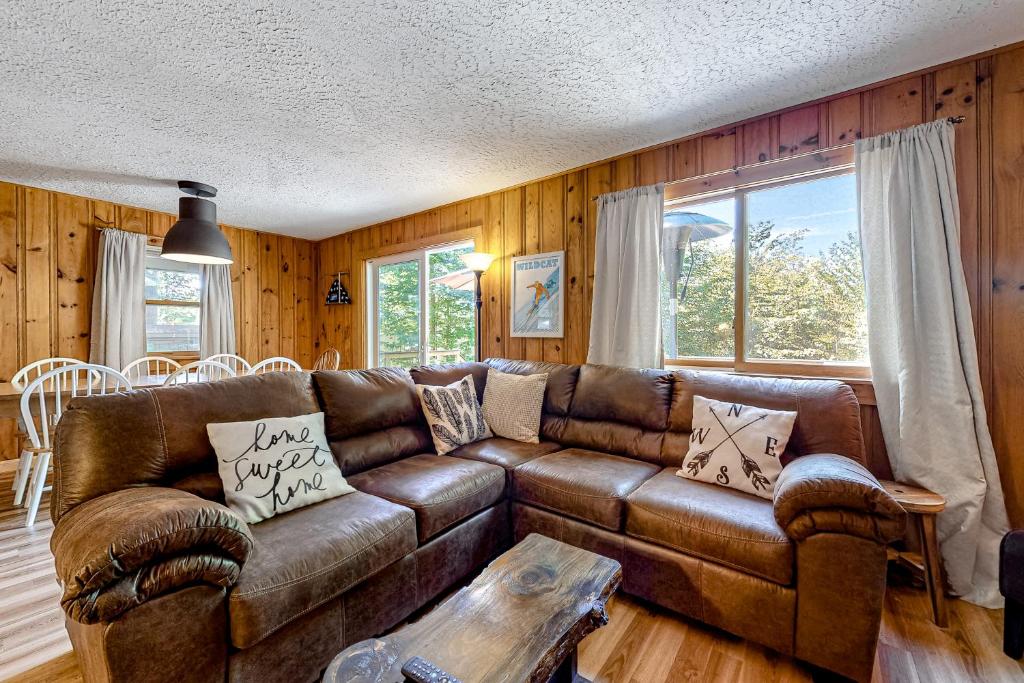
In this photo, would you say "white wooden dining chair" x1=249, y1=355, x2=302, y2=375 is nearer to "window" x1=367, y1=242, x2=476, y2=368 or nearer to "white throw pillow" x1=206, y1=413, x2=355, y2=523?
"window" x1=367, y1=242, x2=476, y2=368

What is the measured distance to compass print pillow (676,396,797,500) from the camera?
6.03 feet

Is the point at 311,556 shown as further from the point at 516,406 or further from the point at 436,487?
the point at 516,406

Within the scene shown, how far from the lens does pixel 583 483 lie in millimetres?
1947

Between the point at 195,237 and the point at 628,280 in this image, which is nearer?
the point at 628,280

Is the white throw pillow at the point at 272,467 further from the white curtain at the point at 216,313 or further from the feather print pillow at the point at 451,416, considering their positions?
the white curtain at the point at 216,313

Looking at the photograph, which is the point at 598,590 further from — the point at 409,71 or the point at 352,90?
the point at 352,90

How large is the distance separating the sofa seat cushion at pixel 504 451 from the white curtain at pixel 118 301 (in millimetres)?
3448

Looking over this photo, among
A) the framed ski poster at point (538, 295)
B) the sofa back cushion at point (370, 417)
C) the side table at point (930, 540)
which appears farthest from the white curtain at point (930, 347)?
the sofa back cushion at point (370, 417)

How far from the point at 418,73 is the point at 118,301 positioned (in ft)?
11.9

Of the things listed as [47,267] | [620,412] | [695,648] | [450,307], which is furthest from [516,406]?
[47,267]

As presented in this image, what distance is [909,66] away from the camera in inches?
77.5

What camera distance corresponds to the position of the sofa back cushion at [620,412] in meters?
2.33

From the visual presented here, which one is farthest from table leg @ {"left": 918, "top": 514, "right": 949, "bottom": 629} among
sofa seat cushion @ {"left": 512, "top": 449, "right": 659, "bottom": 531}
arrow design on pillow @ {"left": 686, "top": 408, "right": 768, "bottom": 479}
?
sofa seat cushion @ {"left": 512, "top": 449, "right": 659, "bottom": 531}

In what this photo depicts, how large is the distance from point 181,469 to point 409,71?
6.37 ft
